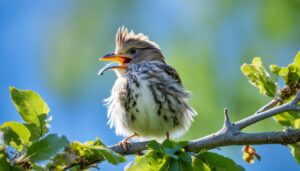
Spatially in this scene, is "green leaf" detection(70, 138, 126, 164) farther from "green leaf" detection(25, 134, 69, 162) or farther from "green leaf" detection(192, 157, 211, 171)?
"green leaf" detection(192, 157, 211, 171)

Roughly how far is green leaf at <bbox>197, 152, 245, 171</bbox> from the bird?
210 cm

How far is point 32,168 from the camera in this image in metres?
3.21

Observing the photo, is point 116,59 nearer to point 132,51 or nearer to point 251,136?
point 132,51

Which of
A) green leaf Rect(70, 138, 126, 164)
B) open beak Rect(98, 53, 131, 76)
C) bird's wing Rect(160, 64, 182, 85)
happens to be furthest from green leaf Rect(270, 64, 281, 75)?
open beak Rect(98, 53, 131, 76)

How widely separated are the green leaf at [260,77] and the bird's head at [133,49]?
267cm

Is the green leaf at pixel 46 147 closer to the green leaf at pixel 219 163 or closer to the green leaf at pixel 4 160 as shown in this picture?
the green leaf at pixel 4 160

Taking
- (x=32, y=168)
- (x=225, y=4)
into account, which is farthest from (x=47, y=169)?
(x=225, y=4)

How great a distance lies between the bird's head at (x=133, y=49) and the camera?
7000mm

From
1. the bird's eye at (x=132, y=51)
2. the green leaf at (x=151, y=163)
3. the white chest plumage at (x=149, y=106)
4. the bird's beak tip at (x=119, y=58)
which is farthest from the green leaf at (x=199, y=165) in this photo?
the bird's eye at (x=132, y=51)

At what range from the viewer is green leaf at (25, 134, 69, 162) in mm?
3070

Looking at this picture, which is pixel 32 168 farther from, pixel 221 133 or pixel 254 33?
pixel 254 33

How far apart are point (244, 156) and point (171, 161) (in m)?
1.13

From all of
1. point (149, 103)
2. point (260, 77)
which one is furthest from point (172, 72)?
point (260, 77)

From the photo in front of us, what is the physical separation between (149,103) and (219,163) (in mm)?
2356
